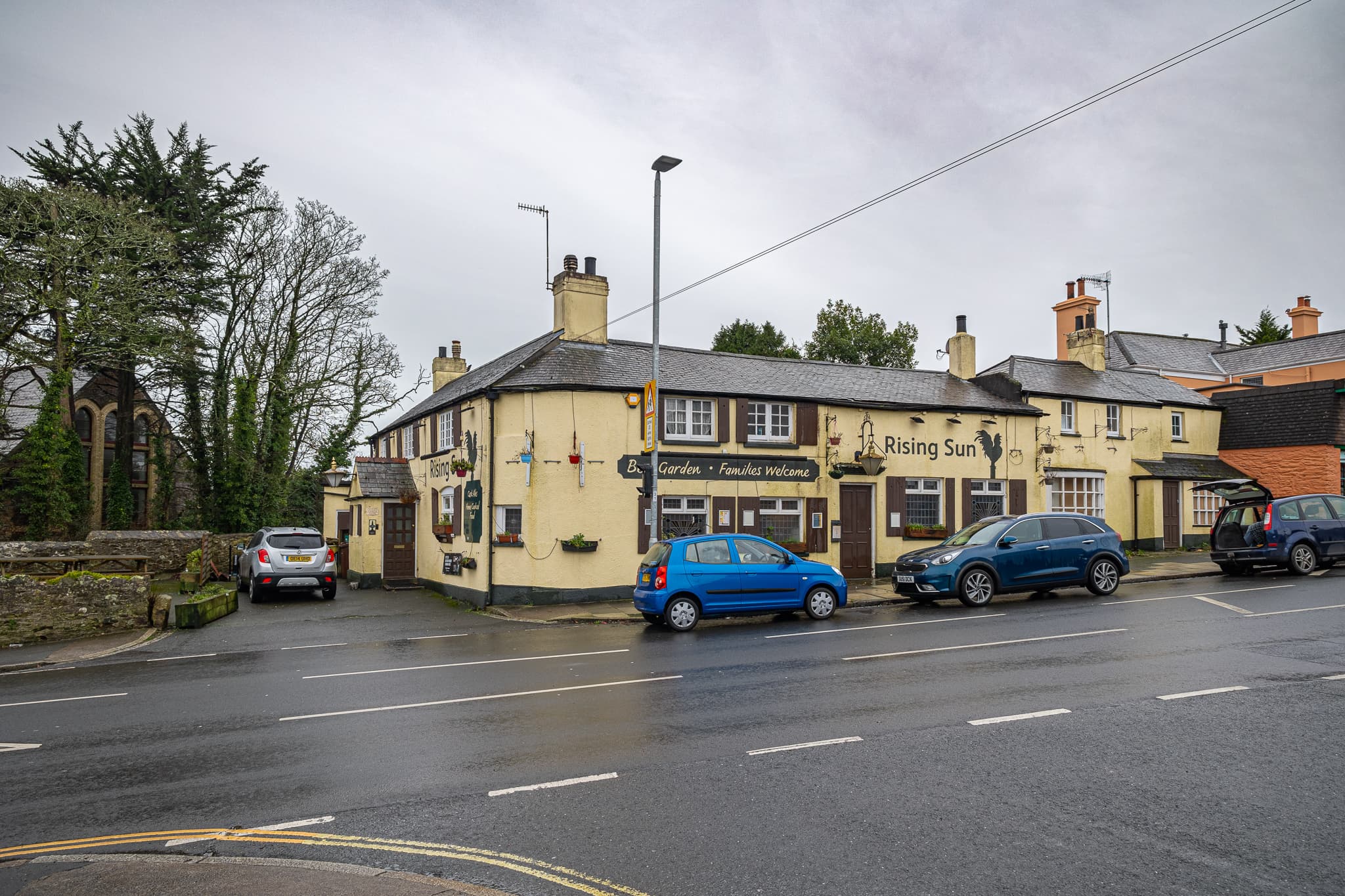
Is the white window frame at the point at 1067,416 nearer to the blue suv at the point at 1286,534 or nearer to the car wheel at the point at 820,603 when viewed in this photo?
the blue suv at the point at 1286,534

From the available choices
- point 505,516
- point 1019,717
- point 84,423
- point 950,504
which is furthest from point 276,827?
point 84,423

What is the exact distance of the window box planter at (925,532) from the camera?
2198 cm

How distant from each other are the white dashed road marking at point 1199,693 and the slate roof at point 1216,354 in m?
38.7

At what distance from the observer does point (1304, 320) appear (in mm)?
45312

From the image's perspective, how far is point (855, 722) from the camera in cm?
755

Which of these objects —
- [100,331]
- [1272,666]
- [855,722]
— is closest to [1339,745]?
[1272,666]

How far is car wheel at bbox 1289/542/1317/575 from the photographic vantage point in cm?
1836

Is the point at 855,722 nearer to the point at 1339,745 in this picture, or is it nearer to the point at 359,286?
the point at 1339,745

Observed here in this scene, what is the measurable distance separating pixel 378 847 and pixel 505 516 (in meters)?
14.0

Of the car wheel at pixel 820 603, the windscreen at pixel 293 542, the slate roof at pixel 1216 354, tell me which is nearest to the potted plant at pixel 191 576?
the windscreen at pixel 293 542

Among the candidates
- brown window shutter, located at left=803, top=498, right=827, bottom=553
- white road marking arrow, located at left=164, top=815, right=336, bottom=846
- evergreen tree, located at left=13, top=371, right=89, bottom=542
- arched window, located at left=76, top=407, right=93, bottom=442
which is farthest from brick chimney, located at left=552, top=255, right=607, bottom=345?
arched window, located at left=76, top=407, right=93, bottom=442

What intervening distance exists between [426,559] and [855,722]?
18297 millimetres

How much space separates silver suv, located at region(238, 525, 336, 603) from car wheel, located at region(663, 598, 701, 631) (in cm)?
1118

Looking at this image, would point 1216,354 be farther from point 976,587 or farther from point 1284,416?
point 976,587
